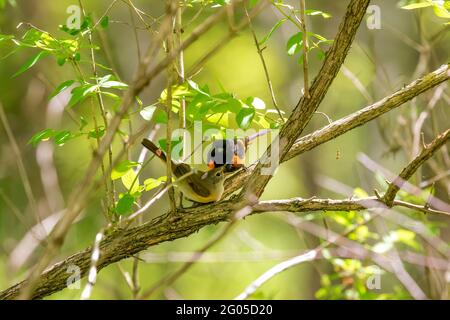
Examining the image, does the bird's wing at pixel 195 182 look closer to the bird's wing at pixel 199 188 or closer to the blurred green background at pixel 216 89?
the bird's wing at pixel 199 188

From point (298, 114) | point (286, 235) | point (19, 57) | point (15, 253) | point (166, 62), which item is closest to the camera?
point (166, 62)

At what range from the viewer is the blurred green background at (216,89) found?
332 inches

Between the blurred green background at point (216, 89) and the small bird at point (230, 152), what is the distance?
136 inches

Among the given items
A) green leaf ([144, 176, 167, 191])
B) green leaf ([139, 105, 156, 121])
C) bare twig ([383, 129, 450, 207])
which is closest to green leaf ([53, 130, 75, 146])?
green leaf ([139, 105, 156, 121])

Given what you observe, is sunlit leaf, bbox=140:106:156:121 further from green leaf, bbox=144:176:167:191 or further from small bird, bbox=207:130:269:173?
small bird, bbox=207:130:269:173

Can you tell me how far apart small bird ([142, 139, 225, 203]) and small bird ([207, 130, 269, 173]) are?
0.49 feet

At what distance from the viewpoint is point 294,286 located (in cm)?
1170

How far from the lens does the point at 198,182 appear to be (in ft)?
10.6

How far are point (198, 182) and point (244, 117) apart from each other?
804mm

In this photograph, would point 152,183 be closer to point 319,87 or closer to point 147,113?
point 147,113

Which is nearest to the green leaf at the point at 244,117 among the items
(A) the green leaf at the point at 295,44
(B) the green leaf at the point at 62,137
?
(A) the green leaf at the point at 295,44

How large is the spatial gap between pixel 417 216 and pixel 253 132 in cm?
198
